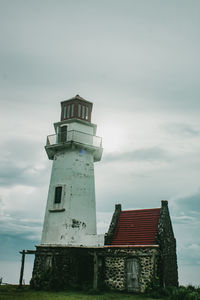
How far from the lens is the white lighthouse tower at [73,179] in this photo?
20.3 meters

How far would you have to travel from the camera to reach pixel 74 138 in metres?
22.0

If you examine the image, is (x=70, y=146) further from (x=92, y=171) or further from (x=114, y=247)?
(x=114, y=247)

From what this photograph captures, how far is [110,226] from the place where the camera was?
21531 mm

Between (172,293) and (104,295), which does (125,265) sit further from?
(172,293)

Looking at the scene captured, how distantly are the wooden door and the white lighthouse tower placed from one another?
277 cm

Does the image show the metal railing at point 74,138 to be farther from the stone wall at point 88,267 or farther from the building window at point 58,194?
the stone wall at point 88,267

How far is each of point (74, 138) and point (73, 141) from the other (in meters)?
0.41

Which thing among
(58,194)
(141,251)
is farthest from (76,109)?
(141,251)

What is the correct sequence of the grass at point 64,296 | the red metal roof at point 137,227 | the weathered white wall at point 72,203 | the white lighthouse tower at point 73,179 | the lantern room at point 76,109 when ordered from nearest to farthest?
the grass at point 64,296
the red metal roof at point 137,227
the weathered white wall at point 72,203
the white lighthouse tower at point 73,179
the lantern room at point 76,109

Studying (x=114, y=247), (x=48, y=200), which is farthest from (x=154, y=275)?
(x=48, y=200)

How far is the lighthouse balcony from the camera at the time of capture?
72.3ft

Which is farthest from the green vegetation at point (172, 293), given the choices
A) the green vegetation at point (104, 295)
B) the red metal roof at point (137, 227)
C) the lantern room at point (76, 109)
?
the lantern room at point (76, 109)

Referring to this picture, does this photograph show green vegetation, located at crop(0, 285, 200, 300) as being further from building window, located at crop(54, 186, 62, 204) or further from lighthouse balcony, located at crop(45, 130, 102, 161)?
lighthouse balcony, located at crop(45, 130, 102, 161)

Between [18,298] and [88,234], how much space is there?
6.60 m
